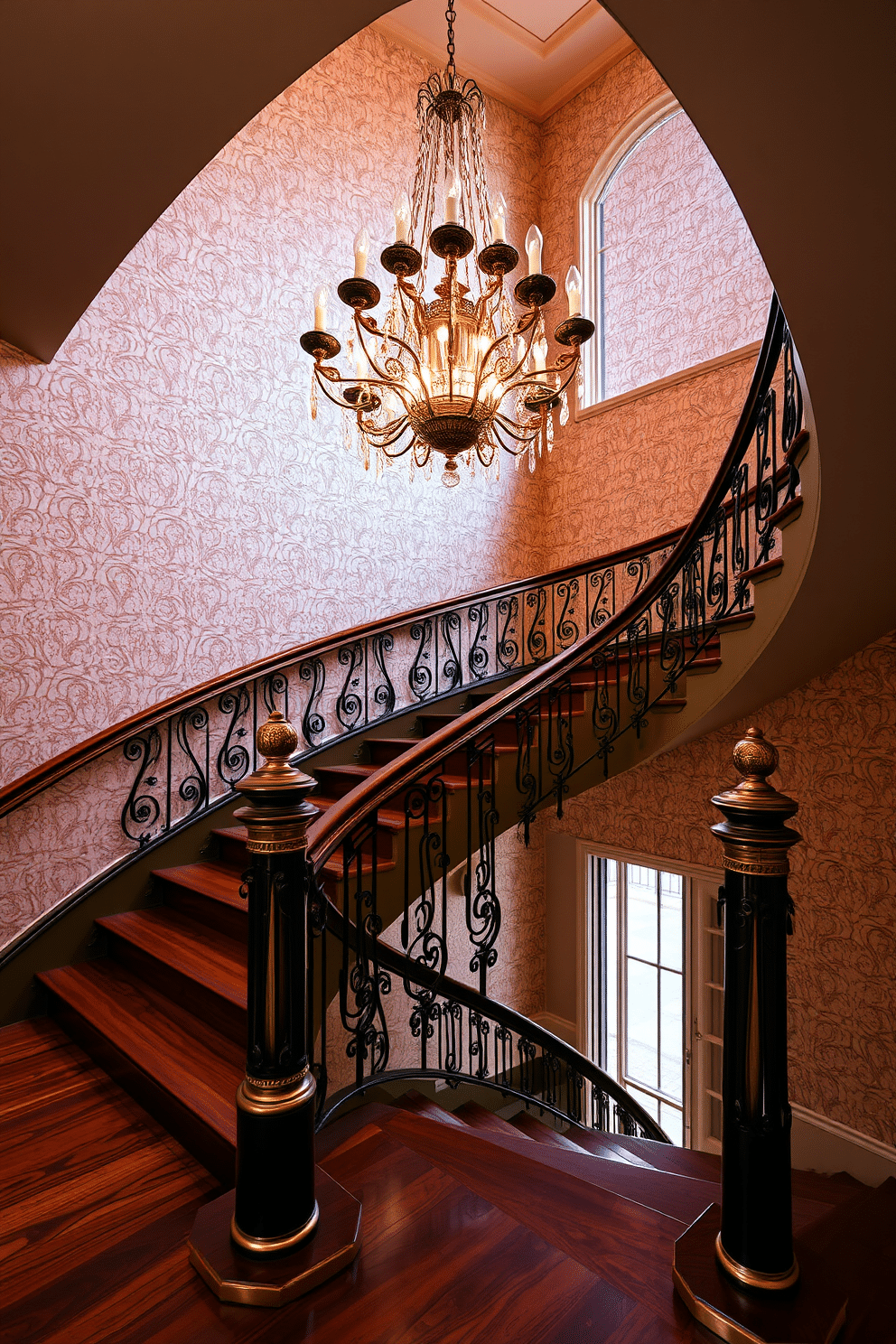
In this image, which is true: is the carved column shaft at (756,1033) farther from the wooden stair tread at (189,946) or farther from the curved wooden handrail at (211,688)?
the curved wooden handrail at (211,688)

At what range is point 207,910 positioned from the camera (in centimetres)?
293

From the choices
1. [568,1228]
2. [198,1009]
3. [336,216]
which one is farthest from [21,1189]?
[336,216]

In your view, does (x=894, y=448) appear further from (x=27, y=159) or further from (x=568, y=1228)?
(x=27, y=159)

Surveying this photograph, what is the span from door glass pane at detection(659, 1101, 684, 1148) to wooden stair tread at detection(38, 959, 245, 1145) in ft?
12.6

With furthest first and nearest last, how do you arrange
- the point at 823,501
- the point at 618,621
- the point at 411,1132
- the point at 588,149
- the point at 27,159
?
the point at 588,149
the point at 618,621
the point at 823,501
the point at 27,159
the point at 411,1132

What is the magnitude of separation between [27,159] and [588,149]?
485 cm

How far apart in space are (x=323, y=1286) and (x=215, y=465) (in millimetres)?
3676

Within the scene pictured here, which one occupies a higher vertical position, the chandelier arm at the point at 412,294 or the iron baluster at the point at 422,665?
the chandelier arm at the point at 412,294

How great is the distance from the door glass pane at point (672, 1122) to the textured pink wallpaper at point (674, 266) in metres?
5.20

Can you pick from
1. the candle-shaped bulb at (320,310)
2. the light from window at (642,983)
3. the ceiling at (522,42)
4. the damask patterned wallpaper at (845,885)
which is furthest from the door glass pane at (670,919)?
the ceiling at (522,42)

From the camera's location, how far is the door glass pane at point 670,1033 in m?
4.71

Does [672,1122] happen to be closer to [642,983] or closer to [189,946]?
[642,983]

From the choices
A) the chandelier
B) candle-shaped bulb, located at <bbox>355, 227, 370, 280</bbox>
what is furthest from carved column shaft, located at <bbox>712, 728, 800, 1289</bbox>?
candle-shaped bulb, located at <bbox>355, 227, 370, 280</bbox>

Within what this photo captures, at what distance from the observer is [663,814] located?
475cm
